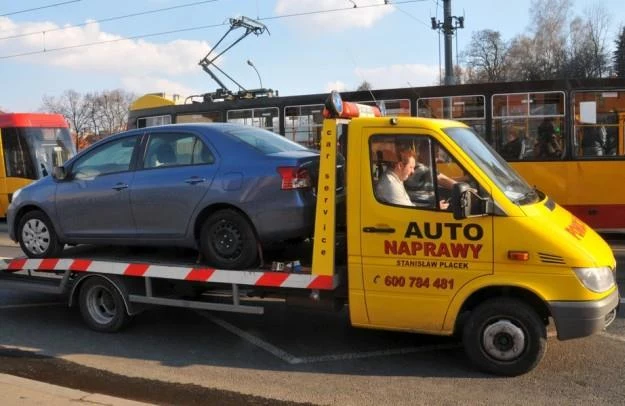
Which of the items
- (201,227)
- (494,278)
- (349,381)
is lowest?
(349,381)

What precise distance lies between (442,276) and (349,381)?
112 centimetres

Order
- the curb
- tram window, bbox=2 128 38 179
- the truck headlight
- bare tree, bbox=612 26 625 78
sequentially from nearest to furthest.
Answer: the curb → the truck headlight → tram window, bbox=2 128 38 179 → bare tree, bbox=612 26 625 78

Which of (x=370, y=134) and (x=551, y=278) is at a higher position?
(x=370, y=134)

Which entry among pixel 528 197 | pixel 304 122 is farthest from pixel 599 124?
pixel 528 197

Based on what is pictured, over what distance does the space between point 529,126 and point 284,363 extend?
7.55 metres

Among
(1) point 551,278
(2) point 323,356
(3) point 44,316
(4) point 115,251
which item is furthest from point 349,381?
(3) point 44,316

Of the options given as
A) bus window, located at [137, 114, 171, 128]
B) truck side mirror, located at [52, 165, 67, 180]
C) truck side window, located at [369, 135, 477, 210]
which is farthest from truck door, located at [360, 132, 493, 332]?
bus window, located at [137, 114, 171, 128]

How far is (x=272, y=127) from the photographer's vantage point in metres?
13.4

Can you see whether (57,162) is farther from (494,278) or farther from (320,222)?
(494,278)

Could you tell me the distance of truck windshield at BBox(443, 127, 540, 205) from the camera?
522 centimetres

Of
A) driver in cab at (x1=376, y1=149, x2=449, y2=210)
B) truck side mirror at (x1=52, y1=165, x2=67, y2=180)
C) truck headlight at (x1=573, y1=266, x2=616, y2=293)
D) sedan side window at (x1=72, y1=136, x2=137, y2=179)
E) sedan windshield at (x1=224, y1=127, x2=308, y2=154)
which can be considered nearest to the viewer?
truck headlight at (x1=573, y1=266, x2=616, y2=293)

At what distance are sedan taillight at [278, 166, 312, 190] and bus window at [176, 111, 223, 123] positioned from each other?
875 centimetres

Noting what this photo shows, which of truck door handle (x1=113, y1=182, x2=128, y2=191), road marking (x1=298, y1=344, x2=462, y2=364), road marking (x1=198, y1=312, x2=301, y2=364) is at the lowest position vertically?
road marking (x1=298, y1=344, x2=462, y2=364)

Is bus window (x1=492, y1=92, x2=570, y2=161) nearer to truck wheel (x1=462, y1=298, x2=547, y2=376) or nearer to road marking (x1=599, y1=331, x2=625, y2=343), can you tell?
road marking (x1=599, y1=331, x2=625, y2=343)
